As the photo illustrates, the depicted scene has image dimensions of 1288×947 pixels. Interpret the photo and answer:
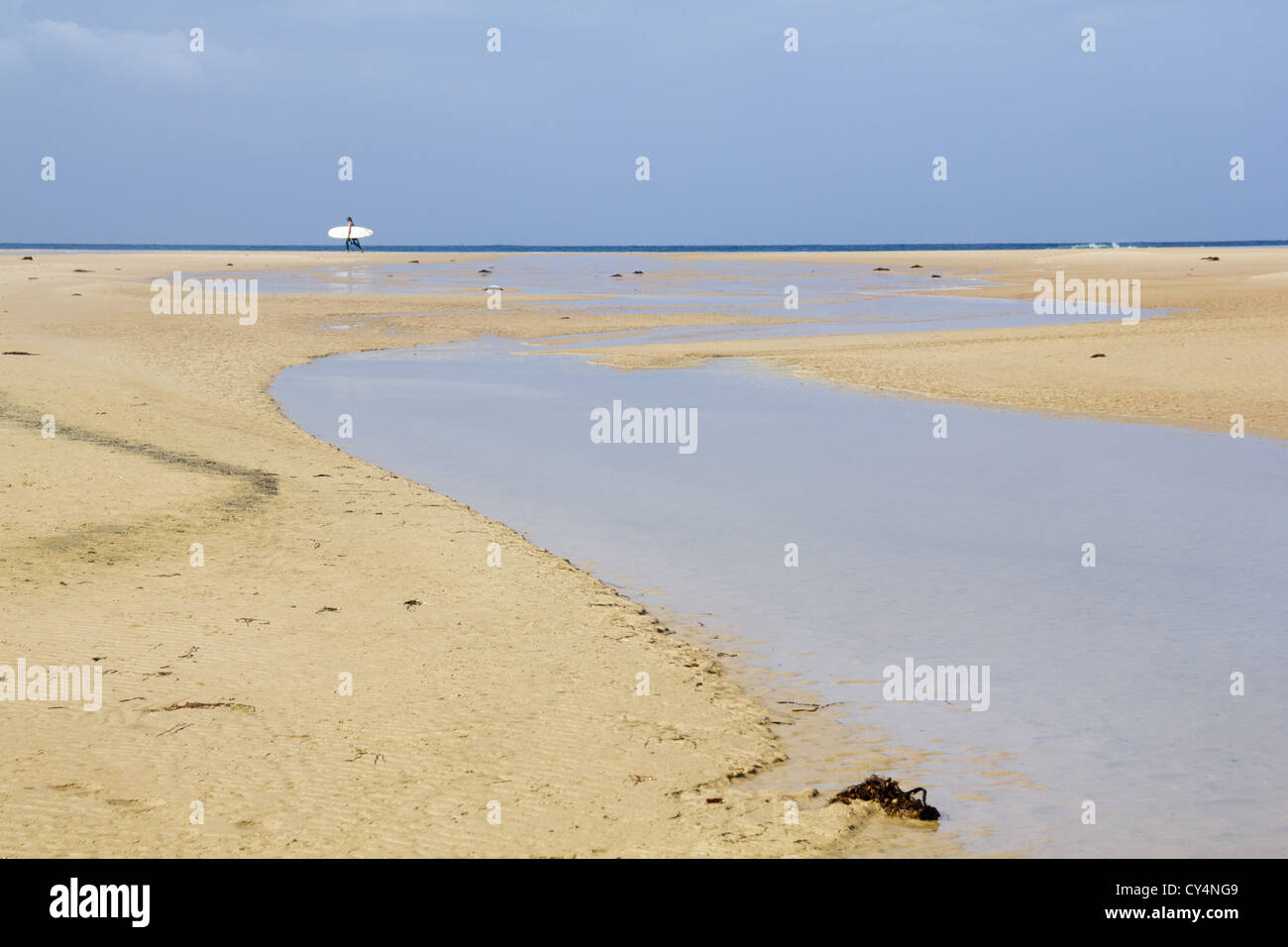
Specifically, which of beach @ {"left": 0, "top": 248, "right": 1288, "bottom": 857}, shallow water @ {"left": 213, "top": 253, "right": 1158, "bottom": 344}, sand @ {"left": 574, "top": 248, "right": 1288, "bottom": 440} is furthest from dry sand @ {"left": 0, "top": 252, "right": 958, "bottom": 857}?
shallow water @ {"left": 213, "top": 253, "right": 1158, "bottom": 344}

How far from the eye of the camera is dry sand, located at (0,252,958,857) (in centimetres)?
570

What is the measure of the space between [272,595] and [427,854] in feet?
13.6

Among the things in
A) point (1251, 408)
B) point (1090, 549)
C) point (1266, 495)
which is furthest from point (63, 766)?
point (1251, 408)

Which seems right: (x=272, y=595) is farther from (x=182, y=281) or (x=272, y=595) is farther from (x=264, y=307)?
(x=182, y=281)

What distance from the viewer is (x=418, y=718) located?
22.8 ft

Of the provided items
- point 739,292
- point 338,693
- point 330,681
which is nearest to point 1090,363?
point 330,681

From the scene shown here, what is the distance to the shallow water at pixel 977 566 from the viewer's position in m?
6.51

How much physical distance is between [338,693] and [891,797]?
3.27 meters

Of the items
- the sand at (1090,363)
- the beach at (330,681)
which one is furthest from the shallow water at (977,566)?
the sand at (1090,363)

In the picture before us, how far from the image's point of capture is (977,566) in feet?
34.8

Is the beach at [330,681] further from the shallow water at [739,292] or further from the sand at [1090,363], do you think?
the shallow water at [739,292]

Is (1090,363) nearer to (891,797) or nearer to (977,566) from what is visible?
(977,566)

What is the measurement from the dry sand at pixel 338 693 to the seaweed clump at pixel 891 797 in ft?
0.33

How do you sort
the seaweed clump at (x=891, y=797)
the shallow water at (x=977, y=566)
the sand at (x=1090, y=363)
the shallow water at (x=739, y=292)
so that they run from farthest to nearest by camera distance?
the shallow water at (x=739, y=292), the sand at (x=1090, y=363), the shallow water at (x=977, y=566), the seaweed clump at (x=891, y=797)
